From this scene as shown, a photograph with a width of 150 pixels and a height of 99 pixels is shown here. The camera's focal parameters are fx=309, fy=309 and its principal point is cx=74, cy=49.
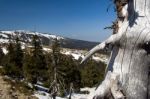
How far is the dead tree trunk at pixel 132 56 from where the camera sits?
3.07 metres

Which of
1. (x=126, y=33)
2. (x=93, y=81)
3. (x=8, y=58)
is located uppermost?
(x=126, y=33)

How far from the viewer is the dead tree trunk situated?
10.1 ft

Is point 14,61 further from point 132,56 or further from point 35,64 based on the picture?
point 132,56

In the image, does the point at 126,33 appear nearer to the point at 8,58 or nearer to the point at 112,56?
the point at 112,56

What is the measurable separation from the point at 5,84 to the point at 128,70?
35.2 meters

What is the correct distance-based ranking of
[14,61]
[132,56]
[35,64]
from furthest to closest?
[14,61] → [35,64] → [132,56]

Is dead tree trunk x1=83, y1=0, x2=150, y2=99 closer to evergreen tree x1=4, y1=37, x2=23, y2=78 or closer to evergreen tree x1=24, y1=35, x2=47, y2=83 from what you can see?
evergreen tree x1=24, y1=35, x2=47, y2=83

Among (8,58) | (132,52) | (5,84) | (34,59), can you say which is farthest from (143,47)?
(8,58)

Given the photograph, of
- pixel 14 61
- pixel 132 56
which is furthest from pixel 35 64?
pixel 132 56

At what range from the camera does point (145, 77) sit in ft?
10.1

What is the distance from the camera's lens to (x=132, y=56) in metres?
3.10

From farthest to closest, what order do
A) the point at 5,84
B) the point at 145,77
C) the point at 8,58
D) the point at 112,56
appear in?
the point at 8,58, the point at 5,84, the point at 112,56, the point at 145,77

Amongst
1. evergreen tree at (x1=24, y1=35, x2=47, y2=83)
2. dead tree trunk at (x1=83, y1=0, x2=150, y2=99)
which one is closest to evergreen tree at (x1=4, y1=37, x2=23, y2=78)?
evergreen tree at (x1=24, y1=35, x2=47, y2=83)

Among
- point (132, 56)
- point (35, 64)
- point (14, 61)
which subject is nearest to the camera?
point (132, 56)
